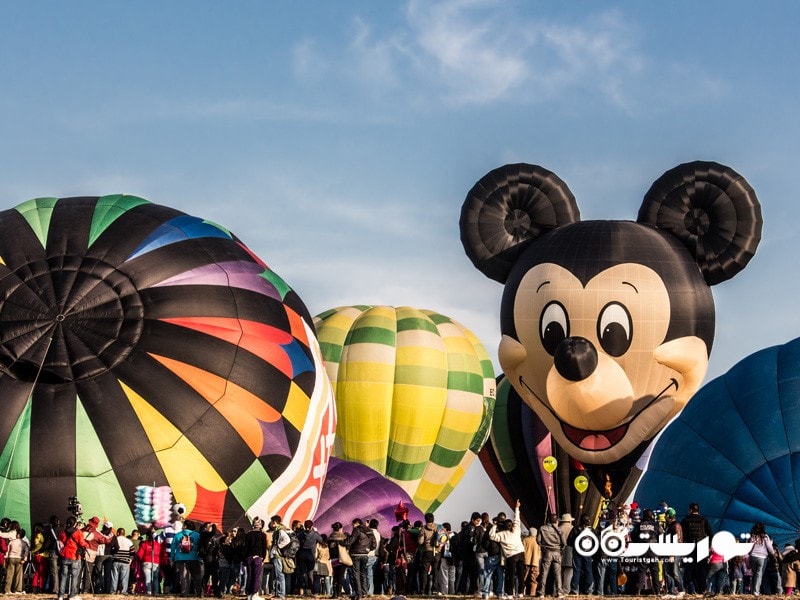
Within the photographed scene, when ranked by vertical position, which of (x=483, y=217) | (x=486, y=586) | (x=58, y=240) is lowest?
(x=486, y=586)

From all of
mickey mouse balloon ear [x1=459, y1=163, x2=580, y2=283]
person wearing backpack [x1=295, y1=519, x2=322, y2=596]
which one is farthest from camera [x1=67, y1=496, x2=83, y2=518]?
mickey mouse balloon ear [x1=459, y1=163, x2=580, y2=283]

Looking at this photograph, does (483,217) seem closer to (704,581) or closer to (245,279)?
(245,279)

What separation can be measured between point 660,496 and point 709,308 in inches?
117

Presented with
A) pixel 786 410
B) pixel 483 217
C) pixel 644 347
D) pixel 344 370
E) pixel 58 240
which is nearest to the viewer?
pixel 58 240

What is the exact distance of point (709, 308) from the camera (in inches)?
893

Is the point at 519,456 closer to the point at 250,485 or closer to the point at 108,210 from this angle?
the point at 250,485

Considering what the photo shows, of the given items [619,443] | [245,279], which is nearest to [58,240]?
[245,279]

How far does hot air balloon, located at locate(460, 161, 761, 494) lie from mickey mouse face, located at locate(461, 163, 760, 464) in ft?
0.06

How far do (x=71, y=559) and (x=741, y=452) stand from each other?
9217 millimetres

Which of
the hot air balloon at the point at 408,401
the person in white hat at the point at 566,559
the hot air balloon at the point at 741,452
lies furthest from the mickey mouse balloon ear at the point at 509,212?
the person in white hat at the point at 566,559

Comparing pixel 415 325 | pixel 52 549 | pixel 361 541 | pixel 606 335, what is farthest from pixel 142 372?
pixel 415 325

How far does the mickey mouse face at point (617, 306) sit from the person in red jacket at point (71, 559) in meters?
8.78

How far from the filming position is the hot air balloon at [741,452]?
64.6ft

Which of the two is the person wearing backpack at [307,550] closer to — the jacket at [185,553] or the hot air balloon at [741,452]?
the jacket at [185,553]
